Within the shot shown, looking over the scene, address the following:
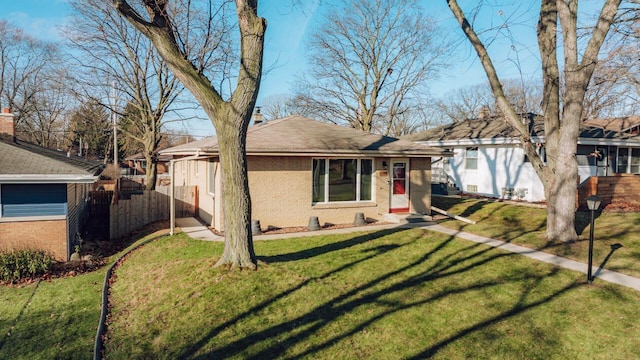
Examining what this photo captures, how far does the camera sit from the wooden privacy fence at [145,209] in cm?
1352

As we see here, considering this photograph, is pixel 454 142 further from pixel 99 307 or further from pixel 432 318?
→ pixel 99 307

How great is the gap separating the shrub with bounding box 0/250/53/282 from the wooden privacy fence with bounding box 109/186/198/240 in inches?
157

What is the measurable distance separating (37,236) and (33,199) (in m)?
0.98

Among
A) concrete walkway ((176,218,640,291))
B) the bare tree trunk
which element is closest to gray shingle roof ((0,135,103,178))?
concrete walkway ((176,218,640,291))

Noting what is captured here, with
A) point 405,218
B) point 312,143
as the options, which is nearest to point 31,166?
point 312,143

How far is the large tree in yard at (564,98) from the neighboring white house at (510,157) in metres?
7.22

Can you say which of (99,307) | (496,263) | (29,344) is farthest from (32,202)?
(496,263)

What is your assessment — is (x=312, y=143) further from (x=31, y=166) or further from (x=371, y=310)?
(x=31, y=166)

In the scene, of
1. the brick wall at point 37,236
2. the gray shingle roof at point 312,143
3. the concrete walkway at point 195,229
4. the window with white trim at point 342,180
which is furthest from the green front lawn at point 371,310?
the window with white trim at point 342,180

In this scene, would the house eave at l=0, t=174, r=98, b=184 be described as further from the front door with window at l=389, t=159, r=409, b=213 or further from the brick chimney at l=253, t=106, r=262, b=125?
the front door with window at l=389, t=159, r=409, b=213

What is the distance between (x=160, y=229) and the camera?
13.2m

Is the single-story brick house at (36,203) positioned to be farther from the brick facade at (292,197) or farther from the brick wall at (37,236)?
the brick facade at (292,197)

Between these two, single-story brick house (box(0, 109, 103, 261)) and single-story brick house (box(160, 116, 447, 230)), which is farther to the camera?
single-story brick house (box(160, 116, 447, 230))

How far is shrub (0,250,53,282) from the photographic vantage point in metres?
8.92
